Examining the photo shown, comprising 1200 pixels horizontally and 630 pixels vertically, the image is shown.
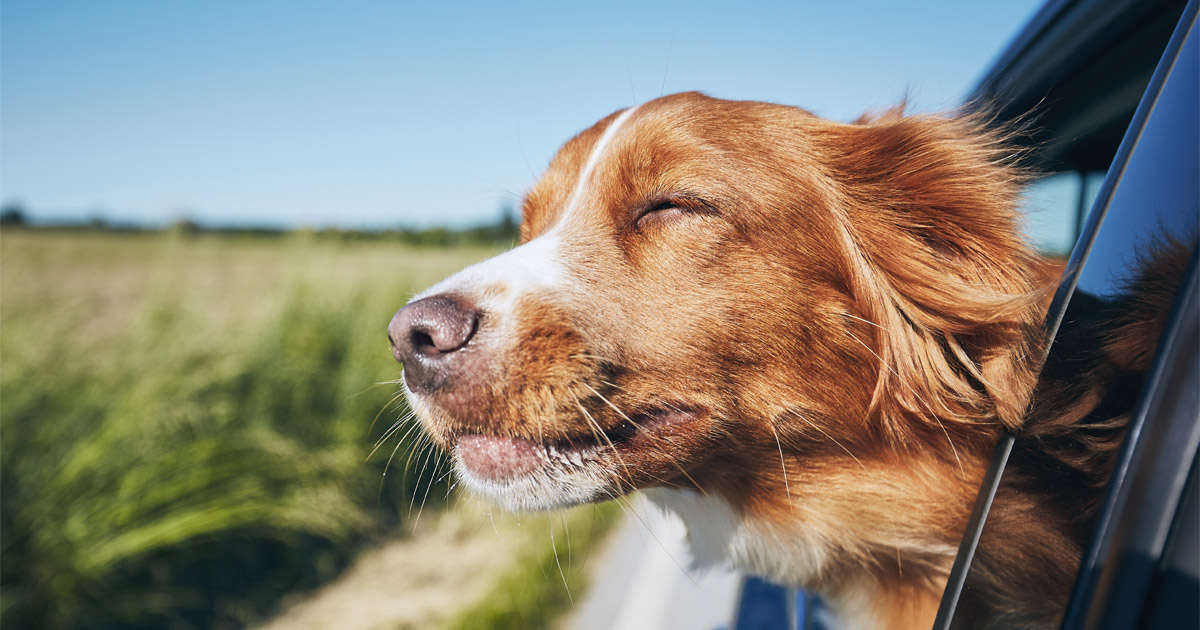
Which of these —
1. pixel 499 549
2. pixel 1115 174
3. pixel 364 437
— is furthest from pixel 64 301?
pixel 1115 174

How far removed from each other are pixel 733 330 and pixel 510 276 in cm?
51

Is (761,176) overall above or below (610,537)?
above

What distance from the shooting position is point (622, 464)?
1515mm

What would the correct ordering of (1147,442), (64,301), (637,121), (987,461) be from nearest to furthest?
(1147,442) → (987,461) → (637,121) → (64,301)

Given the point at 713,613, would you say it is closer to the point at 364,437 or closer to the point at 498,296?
the point at 498,296

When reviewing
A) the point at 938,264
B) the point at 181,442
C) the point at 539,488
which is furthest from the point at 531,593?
the point at 938,264

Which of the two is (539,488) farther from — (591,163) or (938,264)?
(938,264)

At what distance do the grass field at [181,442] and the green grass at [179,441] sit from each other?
1cm

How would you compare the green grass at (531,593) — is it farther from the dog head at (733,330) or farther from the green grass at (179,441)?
the dog head at (733,330)

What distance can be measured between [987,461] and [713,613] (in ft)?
7.72

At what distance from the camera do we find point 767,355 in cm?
156

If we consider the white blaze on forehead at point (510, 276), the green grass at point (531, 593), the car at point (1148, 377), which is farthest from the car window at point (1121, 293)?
the green grass at point (531, 593)

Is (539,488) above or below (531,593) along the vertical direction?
above

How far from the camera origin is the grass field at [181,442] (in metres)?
3.78
